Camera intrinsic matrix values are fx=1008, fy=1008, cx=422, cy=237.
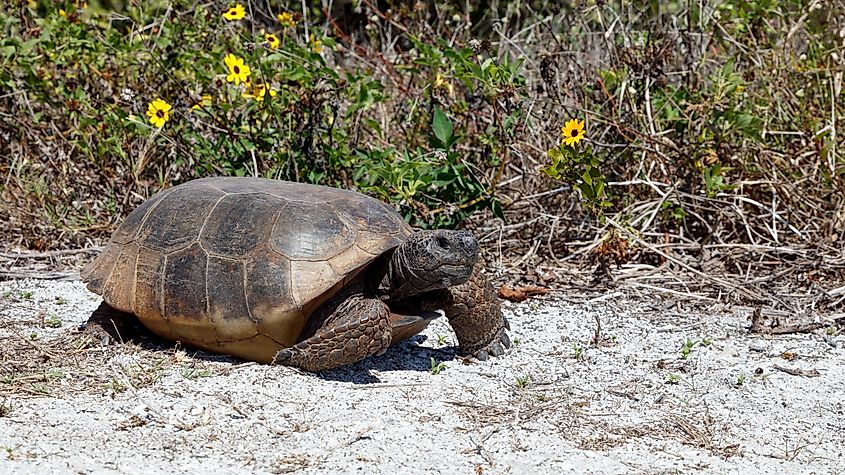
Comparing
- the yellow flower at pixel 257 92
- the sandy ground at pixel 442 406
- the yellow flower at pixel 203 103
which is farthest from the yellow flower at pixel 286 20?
the sandy ground at pixel 442 406

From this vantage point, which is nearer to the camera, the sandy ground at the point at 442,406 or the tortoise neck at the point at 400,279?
the sandy ground at the point at 442,406

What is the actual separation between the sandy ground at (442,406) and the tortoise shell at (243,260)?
6.3 inches

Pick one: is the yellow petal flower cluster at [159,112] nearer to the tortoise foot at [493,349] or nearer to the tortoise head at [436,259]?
the tortoise head at [436,259]

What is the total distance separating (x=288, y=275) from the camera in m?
3.53

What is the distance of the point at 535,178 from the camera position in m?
5.75

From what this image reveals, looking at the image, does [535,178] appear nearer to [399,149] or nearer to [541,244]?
[541,244]

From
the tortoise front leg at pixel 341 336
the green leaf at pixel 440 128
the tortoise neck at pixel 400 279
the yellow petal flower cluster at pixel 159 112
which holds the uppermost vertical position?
the yellow petal flower cluster at pixel 159 112

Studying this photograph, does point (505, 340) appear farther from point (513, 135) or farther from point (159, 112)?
point (159, 112)

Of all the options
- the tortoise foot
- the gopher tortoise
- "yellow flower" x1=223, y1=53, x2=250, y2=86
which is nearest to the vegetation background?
"yellow flower" x1=223, y1=53, x2=250, y2=86

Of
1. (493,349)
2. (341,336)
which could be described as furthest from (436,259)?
(493,349)

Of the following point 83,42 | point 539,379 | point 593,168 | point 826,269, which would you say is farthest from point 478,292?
point 83,42

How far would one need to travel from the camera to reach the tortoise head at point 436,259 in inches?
139

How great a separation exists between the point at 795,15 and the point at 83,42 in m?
4.21

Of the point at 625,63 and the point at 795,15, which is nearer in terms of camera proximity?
the point at 625,63
